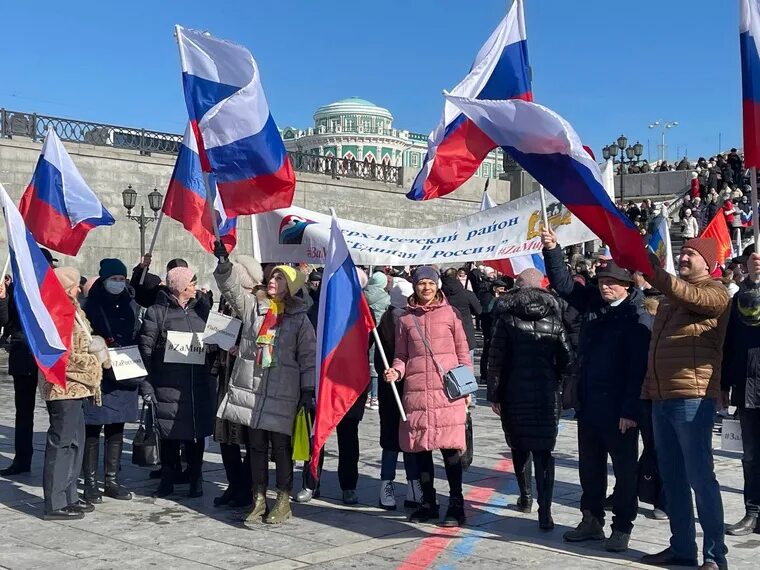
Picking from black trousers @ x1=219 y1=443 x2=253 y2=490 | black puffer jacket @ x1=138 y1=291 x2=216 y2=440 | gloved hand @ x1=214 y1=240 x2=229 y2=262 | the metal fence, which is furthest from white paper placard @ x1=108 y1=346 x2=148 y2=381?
the metal fence

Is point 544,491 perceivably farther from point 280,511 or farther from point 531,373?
point 280,511

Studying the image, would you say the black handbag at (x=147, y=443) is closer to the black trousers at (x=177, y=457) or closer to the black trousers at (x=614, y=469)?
the black trousers at (x=177, y=457)

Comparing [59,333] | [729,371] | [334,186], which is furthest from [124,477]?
[334,186]

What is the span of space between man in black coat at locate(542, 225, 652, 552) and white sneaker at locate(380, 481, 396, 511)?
1458 mm

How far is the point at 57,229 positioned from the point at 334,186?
79.8 feet

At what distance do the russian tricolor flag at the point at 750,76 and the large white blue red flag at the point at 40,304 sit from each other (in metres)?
4.51

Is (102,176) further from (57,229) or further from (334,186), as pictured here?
(57,229)

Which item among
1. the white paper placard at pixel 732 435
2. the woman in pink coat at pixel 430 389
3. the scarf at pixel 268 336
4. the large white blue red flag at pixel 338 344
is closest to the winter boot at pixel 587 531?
the woman in pink coat at pixel 430 389

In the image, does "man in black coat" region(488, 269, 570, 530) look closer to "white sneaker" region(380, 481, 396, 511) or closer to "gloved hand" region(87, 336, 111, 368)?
"white sneaker" region(380, 481, 396, 511)

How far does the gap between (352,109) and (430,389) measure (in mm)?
111476

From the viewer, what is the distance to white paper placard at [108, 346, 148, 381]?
743cm

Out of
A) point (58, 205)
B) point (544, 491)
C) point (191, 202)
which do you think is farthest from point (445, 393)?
point (58, 205)

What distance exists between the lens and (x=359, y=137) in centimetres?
10825

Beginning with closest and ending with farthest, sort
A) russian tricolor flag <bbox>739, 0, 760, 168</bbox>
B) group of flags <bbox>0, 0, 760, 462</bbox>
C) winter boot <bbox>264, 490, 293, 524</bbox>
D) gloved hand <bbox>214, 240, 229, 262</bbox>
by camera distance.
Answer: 1. group of flags <bbox>0, 0, 760, 462</bbox>
2. russian tricolor flag <bbox>739, 0, 760, 168</bbox>
3. winter boot <bbox>264, 490, 293, 524</bbox>
4. gloved hand <bbox>214, 240, 229, 262</bbox>
